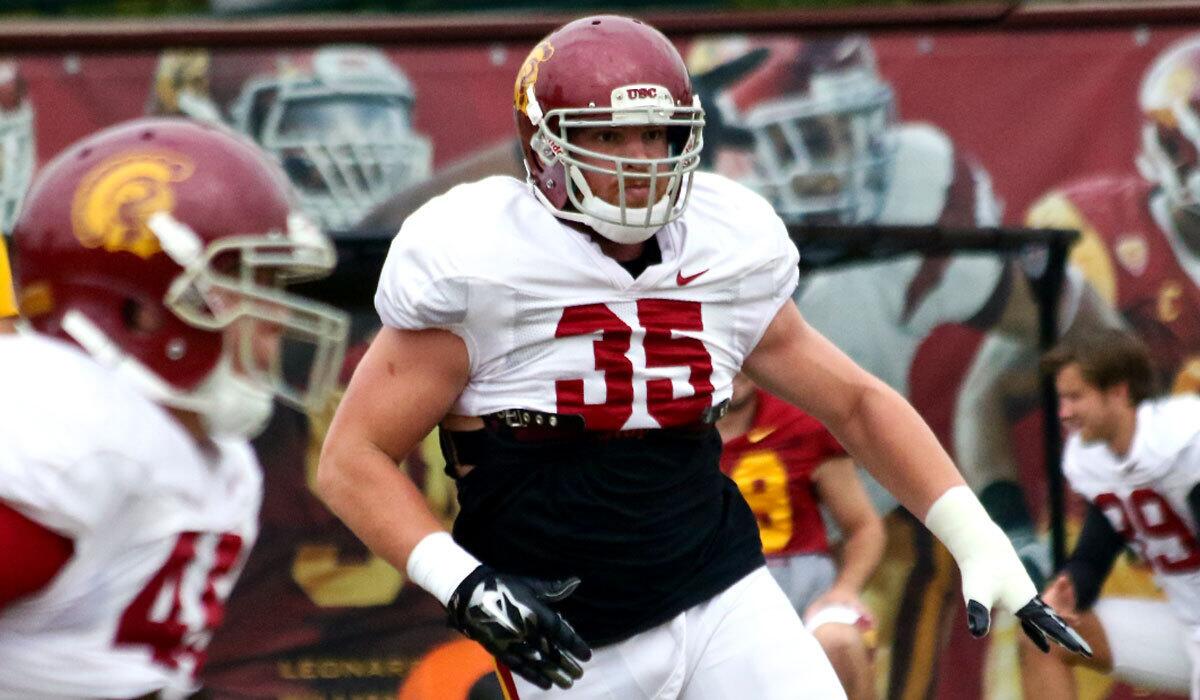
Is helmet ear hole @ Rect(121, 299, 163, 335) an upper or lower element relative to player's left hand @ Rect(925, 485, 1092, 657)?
upper

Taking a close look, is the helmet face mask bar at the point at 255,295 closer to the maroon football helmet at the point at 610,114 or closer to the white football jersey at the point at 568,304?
the white football jersey at the point at 568,304

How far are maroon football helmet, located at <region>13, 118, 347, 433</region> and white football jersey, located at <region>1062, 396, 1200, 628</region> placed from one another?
9.81 feet

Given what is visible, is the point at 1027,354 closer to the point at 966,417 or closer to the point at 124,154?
the point at 966,417

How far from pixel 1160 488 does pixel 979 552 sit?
7.33 feet

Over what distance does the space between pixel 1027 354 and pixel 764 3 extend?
7.47 feet

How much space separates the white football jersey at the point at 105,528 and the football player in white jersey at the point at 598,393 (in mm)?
322

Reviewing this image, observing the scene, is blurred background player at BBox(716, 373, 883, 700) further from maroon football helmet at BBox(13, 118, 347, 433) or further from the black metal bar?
maroon football helmet at BBox(13, 118, 347, 433)

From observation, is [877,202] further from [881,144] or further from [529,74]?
[529,74]

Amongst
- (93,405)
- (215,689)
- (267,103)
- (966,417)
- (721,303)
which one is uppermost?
(93,405)

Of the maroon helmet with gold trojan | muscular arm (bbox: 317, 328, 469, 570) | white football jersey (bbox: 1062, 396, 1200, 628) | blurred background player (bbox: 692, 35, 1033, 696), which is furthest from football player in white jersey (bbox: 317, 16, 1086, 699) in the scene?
the maroon helmet with gold trojan

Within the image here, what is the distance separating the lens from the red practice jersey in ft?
15.2

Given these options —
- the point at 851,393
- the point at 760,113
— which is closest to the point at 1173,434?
the point at 760,113

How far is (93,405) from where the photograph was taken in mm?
2299

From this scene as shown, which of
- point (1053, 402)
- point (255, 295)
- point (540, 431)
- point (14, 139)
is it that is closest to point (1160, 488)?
point (1053, 402)
